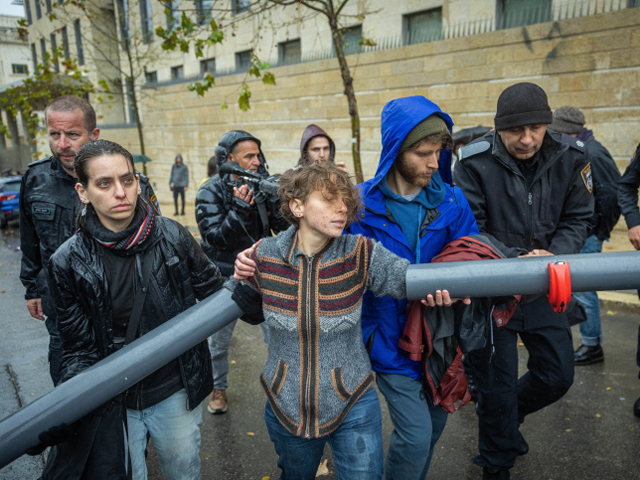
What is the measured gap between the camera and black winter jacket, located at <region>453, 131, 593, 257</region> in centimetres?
277

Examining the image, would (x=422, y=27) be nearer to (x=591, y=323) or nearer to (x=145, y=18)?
(x=591, y=323)

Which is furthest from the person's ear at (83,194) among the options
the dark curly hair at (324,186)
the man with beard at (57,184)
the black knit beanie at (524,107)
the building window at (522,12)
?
the building window at (522,12)

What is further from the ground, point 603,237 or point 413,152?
point 413,152

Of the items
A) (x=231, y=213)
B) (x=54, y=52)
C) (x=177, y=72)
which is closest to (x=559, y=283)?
(x=231, y=213)

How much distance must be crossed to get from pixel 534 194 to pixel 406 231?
0.92 meters

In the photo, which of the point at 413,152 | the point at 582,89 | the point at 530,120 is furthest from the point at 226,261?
the point at 582,89

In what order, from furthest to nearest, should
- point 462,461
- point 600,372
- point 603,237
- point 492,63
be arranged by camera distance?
point 492,63 < point 603,237 < point 600,372 < point 462,461

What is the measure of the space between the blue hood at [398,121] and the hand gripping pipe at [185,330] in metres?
0.59

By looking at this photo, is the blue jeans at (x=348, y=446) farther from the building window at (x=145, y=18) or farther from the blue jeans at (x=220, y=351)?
the building window at (x=145, y=18)

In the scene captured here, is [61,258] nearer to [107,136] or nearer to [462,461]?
[462,461]

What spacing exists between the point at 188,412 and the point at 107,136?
24066 mm

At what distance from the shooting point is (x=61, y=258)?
6.94 ft

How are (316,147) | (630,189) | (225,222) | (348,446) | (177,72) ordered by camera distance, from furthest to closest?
(177,72) < (316,147) < (630,189) < (225,222) < (348,446)

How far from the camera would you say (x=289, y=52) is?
13.8 meters
